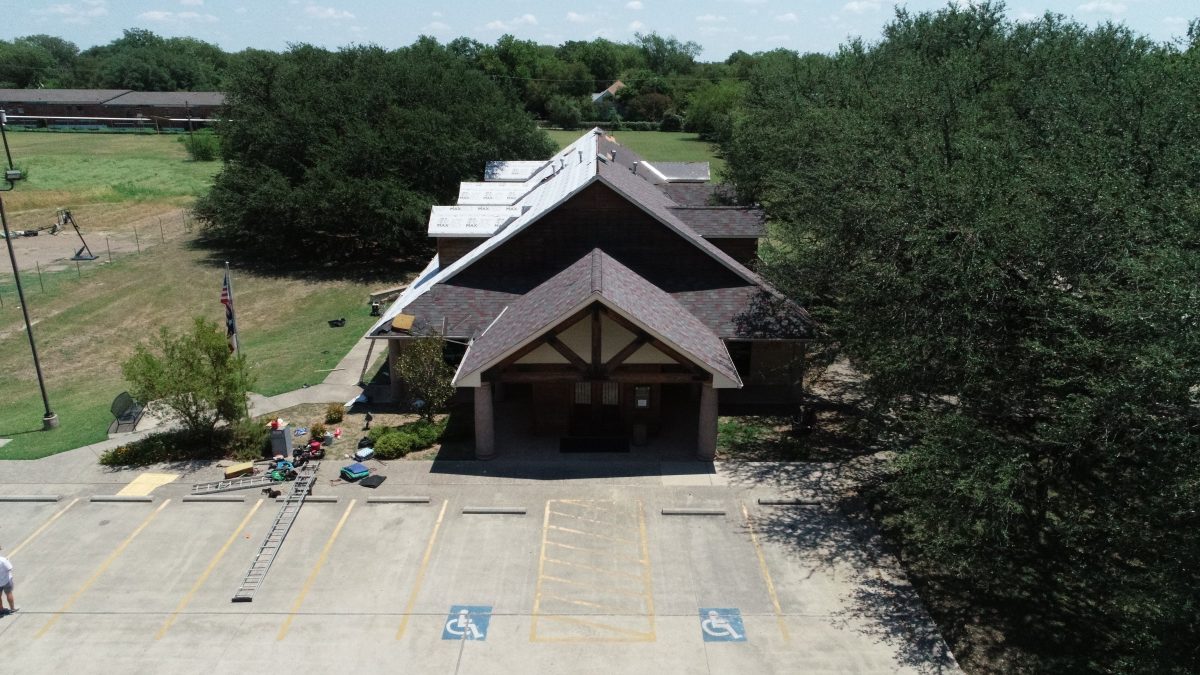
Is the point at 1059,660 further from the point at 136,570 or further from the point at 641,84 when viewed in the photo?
the point at 641,84

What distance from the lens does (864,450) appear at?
23281 millimetres

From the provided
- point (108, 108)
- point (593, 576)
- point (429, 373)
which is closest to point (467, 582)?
point (593, 576)

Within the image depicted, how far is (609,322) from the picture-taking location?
21750 millimetres

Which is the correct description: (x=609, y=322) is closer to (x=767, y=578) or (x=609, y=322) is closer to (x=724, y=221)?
(x=767, y=578)

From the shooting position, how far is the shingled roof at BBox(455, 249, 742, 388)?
20.7 m

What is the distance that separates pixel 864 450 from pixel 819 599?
7929mm

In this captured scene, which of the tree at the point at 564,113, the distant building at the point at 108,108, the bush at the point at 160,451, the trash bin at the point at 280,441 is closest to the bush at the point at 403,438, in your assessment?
the trash bin at the point at 280,441

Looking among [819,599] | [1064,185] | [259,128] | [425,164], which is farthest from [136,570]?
[259,128]

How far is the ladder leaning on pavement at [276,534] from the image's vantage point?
16.6 m

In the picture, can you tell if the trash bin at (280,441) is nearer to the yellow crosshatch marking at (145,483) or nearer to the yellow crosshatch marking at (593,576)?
the yellow crosshatch marking at (145,483)

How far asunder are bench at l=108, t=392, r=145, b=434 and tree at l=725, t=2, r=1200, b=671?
2101 centimetres

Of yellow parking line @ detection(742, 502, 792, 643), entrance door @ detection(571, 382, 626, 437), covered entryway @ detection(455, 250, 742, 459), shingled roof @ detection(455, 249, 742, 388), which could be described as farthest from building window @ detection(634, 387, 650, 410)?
yellow parking line @ detection(742, 502, 792, 643)

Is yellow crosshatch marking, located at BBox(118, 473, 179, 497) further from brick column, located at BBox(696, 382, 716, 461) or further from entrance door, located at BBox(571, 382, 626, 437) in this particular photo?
brick column, located at BBox(696, 382, 716, 461)

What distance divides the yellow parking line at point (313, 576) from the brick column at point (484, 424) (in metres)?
3.76
